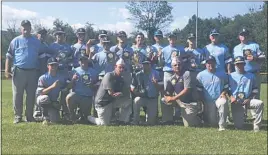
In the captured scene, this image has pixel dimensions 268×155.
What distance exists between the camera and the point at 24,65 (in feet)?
32.2

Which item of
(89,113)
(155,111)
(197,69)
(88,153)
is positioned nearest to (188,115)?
(155,111)

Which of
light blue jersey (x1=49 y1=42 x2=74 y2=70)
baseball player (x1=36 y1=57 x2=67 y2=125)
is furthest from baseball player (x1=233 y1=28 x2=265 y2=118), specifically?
baseball player (x1=36 y1=57 x2=67 y2=125)

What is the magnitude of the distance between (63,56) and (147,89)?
221 cm

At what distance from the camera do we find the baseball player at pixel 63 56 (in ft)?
33.8

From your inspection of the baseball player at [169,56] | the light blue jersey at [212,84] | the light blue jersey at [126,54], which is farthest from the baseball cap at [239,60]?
the light blue jersey at [126,54]

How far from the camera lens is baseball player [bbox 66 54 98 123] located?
10.2 metres

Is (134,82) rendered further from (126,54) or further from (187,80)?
(187,80)

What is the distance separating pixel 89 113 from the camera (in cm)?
1043

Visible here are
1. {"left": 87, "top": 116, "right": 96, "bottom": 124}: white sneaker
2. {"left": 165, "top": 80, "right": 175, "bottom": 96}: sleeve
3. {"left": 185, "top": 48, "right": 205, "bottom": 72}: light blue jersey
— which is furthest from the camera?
{"left": 185, "top": 48, "right": 205, "bottom": 72}: light blue jersey

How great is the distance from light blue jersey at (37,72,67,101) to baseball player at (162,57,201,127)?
2.41 meters

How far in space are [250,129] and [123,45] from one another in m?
3.69

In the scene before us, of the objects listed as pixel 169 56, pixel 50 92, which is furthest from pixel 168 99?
pixel 50 92

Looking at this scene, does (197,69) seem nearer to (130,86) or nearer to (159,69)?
(159,69)

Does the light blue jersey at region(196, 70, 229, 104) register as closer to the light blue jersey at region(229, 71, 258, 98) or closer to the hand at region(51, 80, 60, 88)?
the light blue jersey at region(229, 71, 258, 98)
